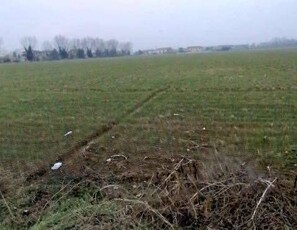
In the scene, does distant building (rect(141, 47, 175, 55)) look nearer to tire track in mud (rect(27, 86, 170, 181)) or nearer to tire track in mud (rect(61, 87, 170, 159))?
tire track in mud (rect(61, 87, 170, 159))

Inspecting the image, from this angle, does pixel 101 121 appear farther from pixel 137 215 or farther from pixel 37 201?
pixel 137 215

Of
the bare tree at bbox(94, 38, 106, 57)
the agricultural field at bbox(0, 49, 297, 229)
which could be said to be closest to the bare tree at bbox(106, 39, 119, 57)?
the bare tree at bbox(94, 38, 106, 57)

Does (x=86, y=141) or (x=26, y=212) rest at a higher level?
(x=26, y=212)

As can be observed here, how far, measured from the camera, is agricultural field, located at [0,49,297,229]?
13.0ft

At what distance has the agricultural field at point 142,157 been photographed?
398 cm

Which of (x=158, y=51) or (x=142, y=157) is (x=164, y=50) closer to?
(x=158, y=51)

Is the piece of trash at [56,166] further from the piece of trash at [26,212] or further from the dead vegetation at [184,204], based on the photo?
the piece of trash at [26,212]

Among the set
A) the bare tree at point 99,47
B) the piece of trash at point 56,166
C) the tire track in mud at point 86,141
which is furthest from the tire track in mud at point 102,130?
the bare tree at point 99,47

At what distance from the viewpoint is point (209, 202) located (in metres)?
3.99

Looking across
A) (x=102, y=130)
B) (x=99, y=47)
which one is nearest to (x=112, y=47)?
(x=99, y=47)

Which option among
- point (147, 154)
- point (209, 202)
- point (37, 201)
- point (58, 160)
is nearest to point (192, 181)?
point (209, 202)

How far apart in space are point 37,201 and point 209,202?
2551mm

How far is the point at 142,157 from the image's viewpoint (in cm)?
704

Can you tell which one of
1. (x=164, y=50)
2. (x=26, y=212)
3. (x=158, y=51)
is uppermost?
(x=26, y=212)
